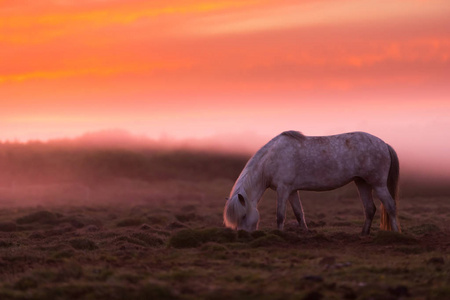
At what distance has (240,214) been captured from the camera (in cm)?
1788

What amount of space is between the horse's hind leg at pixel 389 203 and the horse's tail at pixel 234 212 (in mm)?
4299

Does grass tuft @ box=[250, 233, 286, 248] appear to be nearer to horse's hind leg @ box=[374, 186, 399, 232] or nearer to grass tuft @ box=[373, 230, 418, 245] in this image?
grass tuft @ box=[373, 230, 418, 245]

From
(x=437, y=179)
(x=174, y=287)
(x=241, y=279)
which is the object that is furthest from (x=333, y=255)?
(x=437, y=179)

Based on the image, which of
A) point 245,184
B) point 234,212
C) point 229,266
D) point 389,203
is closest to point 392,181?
point 389,203

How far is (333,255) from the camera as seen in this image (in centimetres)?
1388

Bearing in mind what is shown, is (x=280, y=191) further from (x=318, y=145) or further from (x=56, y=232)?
(x=56, y=232)

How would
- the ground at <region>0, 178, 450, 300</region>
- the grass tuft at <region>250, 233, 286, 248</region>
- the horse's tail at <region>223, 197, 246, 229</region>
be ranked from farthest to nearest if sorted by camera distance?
the horse's tail at <region>223, 197, 246, 229</region>, the grass tuft at <region>250, 233, 286, 248</region>, the ground at <region>0, 178, 450, 300</region>

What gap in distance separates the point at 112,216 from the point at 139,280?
28.0 meters

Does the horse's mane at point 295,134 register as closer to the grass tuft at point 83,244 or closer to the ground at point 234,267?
the ground at point 234,267

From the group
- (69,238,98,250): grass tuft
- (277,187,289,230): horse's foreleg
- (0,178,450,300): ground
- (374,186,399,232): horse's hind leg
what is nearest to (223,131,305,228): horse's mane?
(277,187,289,230): horse's foreleg

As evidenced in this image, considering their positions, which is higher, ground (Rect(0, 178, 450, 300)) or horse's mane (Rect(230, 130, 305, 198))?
horse's mane (Rect(230, 130, 305, 198))

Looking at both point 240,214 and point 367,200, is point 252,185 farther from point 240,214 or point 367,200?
point 367,200

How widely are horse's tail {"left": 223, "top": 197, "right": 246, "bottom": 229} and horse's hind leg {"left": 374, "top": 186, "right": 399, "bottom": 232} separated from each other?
4.30 metres

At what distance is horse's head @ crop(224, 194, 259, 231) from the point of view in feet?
58.6
